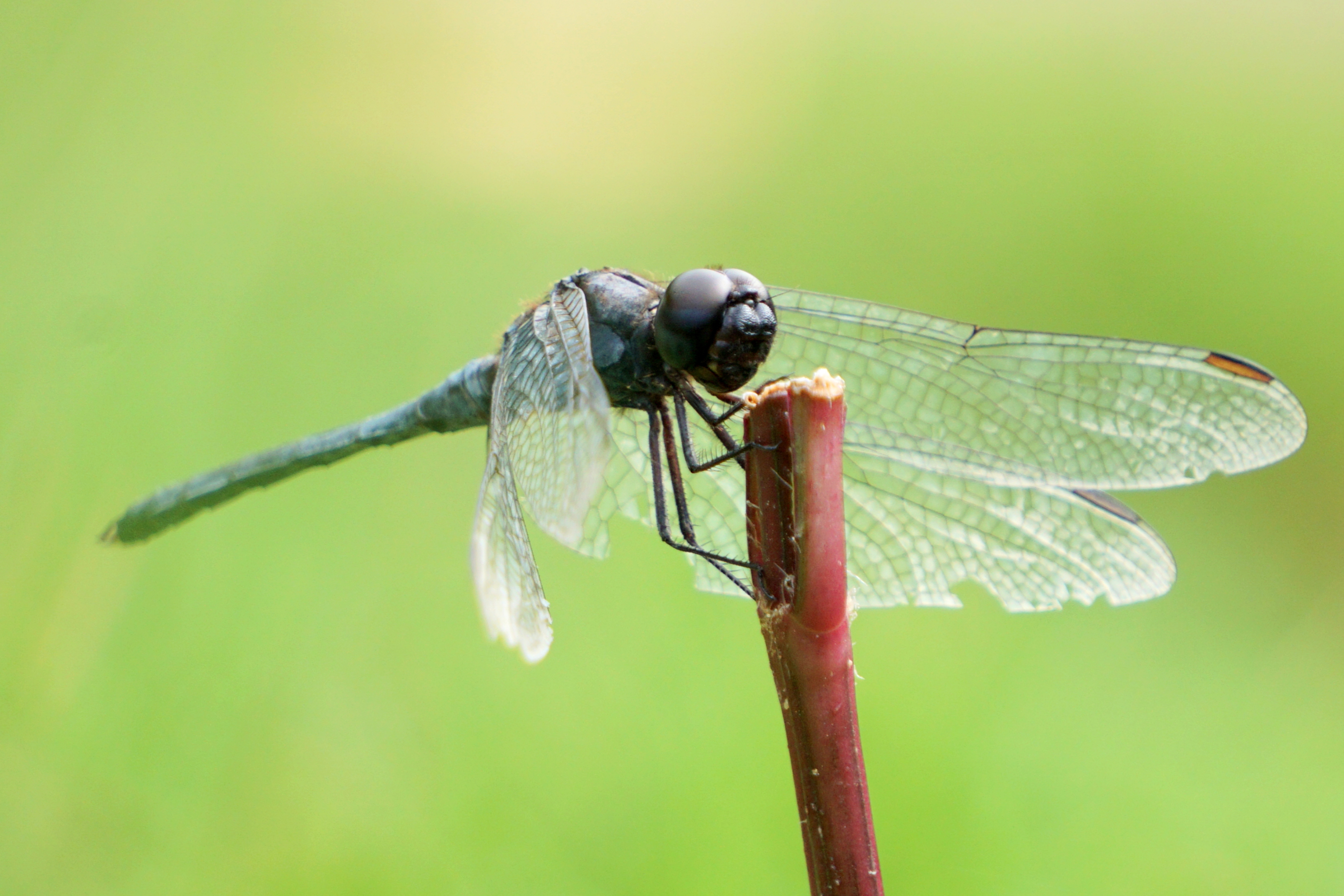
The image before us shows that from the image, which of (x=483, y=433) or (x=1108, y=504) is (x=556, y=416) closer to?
(x=1108, y=504)

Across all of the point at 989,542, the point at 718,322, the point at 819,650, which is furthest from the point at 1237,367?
the point at 819,650

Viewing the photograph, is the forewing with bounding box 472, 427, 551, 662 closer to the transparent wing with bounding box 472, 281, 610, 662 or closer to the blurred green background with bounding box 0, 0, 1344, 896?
the transparent wing with bounding box 472, 281, 610, 662

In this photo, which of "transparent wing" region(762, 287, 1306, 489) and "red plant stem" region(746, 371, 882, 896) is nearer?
"red plant stem" region(746, 371, 882, 896)

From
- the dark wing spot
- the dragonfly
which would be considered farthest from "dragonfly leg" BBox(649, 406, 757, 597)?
the dark wing spot

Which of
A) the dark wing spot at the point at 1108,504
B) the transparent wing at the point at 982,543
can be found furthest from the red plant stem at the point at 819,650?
the dark wing spot at the point at 1108,504

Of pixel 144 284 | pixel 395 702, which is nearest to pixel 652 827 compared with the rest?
pixel 395 702

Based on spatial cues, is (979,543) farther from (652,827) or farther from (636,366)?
(652,827)
